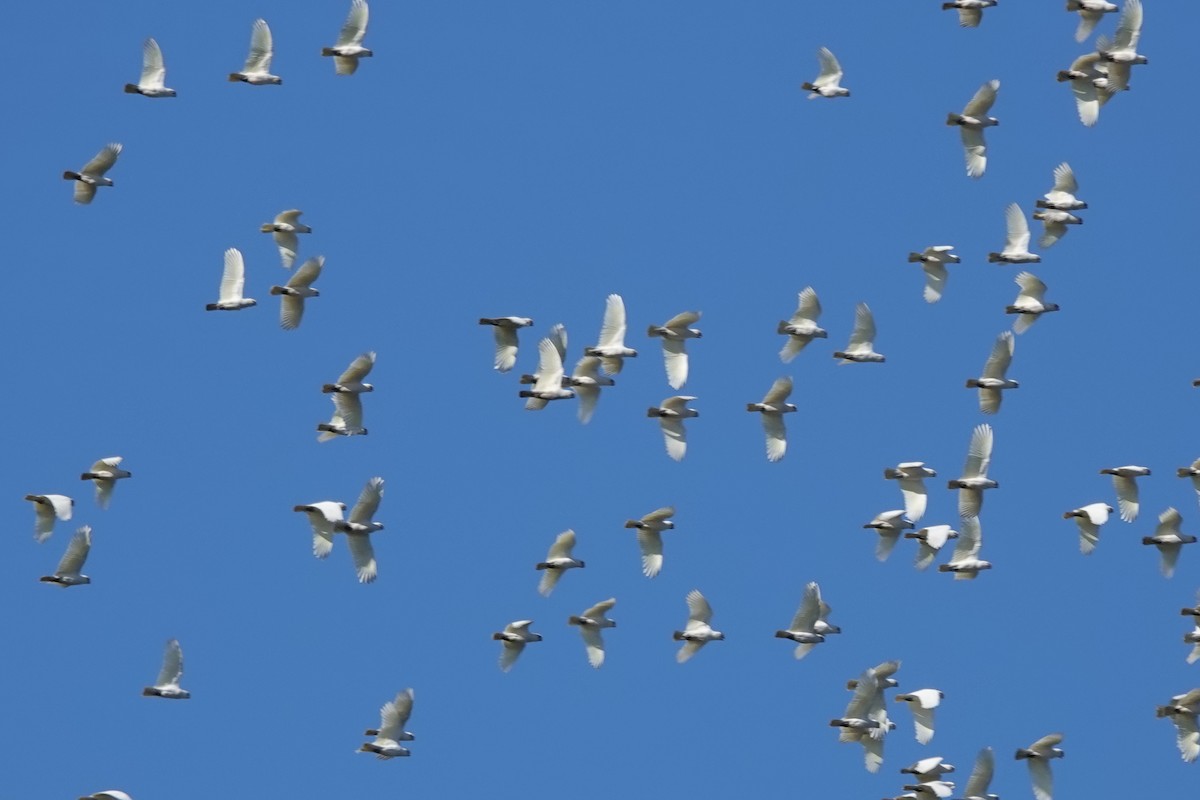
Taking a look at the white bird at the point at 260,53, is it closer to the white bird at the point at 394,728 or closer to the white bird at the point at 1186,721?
the white bird at the point at 394,728

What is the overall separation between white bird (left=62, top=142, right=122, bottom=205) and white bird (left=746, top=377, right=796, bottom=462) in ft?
50.3

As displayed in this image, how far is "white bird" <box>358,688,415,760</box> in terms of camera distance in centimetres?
7556

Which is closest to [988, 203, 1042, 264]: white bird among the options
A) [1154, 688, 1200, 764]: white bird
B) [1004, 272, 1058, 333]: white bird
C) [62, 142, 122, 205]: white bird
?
[1004, 272, 1058, 333]: white bird

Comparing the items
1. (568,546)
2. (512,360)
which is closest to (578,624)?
(568,546)

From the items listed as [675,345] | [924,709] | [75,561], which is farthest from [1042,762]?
[75,561]

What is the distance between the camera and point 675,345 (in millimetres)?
78812

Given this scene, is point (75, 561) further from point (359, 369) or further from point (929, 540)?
point (929, 540)

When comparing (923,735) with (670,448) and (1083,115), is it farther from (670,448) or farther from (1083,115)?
(1083,115)

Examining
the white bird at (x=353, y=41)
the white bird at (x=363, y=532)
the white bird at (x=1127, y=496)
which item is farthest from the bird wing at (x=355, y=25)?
the white bird at (x=1127, y=496)

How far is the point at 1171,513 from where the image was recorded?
7981cm

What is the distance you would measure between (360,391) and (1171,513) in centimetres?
1866

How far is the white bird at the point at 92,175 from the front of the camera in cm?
7706

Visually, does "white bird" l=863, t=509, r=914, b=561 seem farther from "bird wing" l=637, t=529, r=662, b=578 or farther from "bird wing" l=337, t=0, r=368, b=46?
"bird wing" l=337, t=0, r=368, b=46

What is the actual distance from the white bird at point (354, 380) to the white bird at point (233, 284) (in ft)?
10.3
